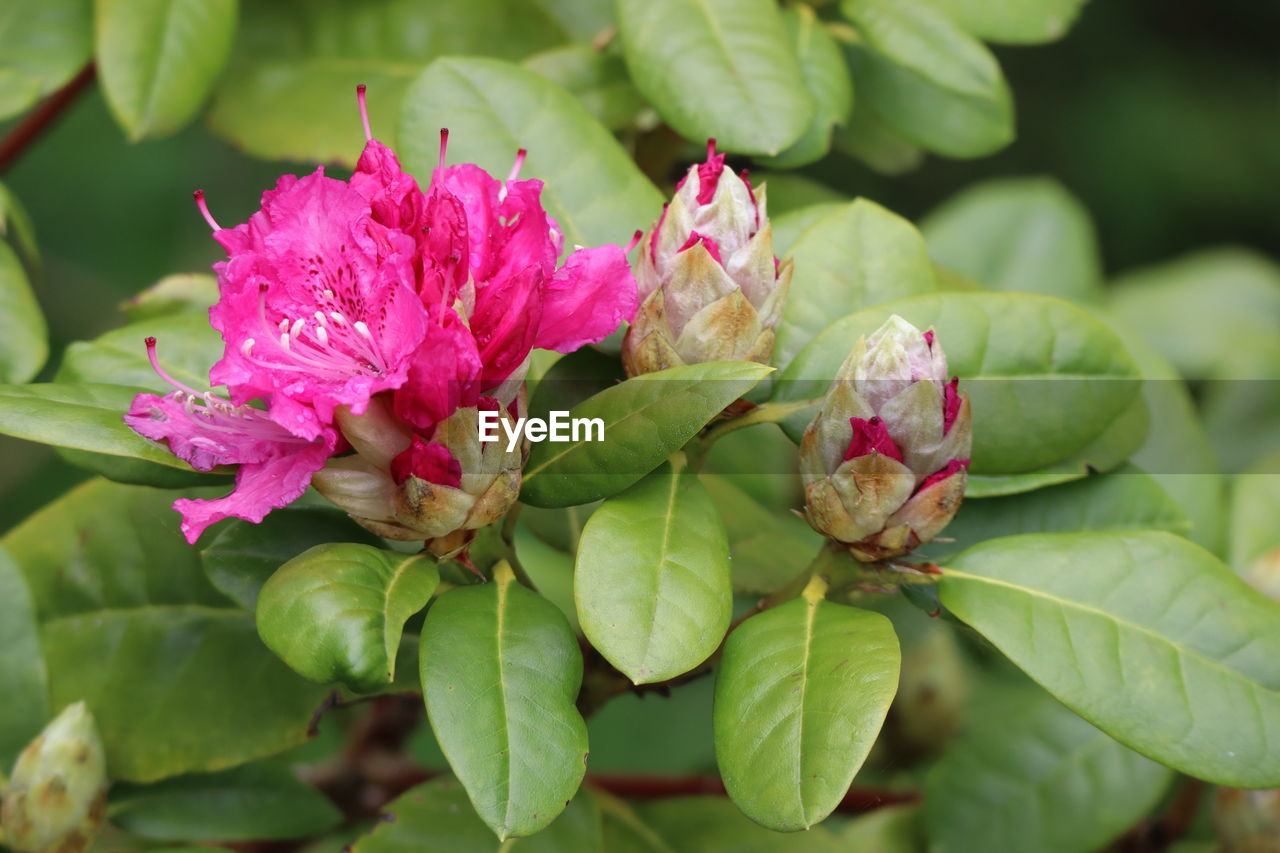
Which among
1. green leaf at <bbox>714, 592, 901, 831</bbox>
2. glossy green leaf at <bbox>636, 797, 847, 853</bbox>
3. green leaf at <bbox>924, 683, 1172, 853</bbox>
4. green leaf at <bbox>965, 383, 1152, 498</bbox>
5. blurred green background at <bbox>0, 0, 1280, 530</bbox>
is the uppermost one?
green leaf at <bbox>714, 592, 901, 831</bbox>

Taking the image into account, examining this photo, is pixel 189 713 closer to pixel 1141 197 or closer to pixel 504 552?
pixel 504 552

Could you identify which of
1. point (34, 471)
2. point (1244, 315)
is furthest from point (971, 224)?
point (34, 471)

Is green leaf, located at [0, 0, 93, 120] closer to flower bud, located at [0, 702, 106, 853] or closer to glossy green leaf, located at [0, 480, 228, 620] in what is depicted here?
glossy green leaf, located at [0, 480, 228, 620]

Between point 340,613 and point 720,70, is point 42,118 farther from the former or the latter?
point 340,613

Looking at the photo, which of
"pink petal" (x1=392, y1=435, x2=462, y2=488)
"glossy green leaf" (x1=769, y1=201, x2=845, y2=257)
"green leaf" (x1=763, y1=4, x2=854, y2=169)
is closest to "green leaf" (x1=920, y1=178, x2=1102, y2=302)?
"green leaf" (x1=763, y1=4, x2=854, y2=169)

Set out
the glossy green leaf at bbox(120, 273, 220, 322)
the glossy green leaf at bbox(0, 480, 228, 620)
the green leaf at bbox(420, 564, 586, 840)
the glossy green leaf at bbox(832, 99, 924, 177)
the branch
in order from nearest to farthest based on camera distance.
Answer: the green leaf at bbox(420, 564, 586, 840) < the glossy green leaf at bbox(0, 480, 228, 620) < the glossy green leaf at bbox(120, 273, 220, 322) < the branch < the glossy green leaf at bbox(832, 99, 924, 177)

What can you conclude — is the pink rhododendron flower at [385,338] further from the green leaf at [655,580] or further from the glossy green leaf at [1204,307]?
the glossy green leaf at [1204,307]

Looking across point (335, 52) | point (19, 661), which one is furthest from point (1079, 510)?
point (335, 52)
